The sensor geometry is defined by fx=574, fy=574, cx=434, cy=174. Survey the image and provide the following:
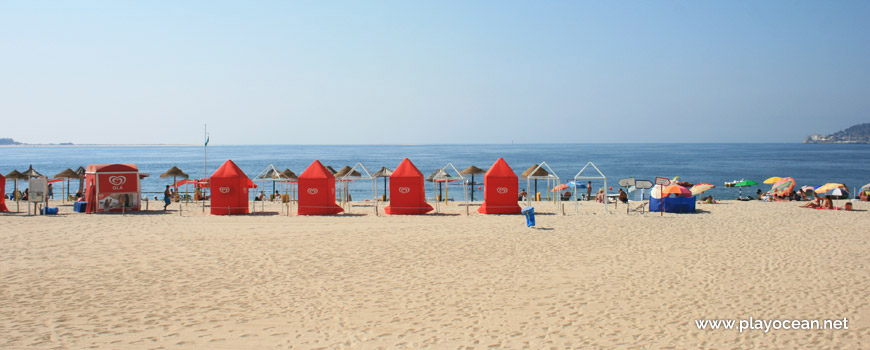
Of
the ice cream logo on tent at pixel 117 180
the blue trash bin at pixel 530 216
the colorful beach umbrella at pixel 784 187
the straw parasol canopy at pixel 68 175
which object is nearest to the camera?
the blue trash bin at pixel 530 216

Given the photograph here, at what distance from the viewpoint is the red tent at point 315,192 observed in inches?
736

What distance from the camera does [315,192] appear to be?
61.6ft

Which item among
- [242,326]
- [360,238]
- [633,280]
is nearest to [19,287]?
[242,326]

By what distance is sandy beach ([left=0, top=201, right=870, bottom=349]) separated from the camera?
639 centimetres

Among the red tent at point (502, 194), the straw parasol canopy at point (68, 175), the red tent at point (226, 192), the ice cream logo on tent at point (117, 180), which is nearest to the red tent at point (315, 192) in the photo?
the red tent at point (226, 192)

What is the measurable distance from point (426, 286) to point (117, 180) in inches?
598

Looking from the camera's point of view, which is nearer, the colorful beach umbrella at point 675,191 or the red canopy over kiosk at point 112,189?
the red canopy over kiosk at point 112,189

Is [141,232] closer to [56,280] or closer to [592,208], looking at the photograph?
[56,280]

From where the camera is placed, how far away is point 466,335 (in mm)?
6422

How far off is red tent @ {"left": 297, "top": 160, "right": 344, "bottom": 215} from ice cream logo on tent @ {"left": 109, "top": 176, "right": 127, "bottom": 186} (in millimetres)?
6175

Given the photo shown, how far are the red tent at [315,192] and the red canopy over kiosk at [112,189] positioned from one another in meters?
5.52

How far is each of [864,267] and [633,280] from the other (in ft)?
14.2

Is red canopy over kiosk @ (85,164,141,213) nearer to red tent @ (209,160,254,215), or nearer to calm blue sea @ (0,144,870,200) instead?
red tent @ (209,160,254,215)

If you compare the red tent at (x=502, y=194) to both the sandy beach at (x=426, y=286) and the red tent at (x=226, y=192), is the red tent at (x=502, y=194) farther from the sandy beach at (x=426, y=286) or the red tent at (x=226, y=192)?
the red tent at (x=226, y=192)
